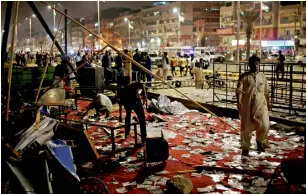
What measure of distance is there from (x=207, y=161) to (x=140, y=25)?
360 ft

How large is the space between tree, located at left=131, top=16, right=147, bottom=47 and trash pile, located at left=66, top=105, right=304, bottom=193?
344 feet

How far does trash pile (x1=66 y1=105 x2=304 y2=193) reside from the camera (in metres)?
6.14

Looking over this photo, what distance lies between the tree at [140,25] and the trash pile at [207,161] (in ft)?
344

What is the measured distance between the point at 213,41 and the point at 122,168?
85793mm

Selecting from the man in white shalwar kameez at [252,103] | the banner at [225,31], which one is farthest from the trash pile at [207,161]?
the banner at [225,31]

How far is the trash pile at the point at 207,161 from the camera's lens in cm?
614

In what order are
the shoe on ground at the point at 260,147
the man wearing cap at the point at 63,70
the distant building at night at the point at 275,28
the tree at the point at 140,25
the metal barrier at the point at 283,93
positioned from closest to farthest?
the shoe on ground at the point at 260,147, the metal barrier at the point at 283,93, the man wearing cap at the point at 63,70, the distant building at night at the point at 275,28, the tree at the point at 140,25

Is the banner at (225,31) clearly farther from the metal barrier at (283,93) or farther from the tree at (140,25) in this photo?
the metal barrier at (283,93)

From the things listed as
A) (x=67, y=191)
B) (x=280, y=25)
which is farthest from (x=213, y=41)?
(x=67, y=191)

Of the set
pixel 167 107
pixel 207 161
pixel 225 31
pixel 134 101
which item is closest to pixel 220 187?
pixel 207 161

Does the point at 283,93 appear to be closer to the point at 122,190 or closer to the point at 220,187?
the point at 220,187

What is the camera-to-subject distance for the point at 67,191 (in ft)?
15.2

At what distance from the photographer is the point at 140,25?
374 ft

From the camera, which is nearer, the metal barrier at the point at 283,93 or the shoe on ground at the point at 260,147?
the shoe on ground at the point at 260,147
